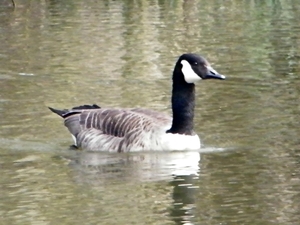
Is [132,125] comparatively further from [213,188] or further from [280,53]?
[280,53]

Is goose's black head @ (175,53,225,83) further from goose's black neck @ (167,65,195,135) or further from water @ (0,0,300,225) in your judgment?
water @ (0,0,300,225)

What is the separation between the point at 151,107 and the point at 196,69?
2.91 metres

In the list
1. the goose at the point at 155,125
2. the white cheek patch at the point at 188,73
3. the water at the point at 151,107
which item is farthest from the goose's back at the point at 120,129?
the white cheek patch at the point at 188,73

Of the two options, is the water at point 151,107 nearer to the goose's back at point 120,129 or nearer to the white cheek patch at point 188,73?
the goose's back at point 120,129

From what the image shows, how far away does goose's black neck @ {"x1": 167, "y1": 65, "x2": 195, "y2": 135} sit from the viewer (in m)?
12.7

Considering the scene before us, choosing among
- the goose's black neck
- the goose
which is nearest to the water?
the goose

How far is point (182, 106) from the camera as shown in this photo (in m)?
12.8

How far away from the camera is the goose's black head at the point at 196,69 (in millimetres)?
12656

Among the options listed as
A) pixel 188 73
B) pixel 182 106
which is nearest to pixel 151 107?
pixel 182 106

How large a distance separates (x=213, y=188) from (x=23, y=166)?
2.63 meters

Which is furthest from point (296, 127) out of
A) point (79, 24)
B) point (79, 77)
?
point (79, 24)

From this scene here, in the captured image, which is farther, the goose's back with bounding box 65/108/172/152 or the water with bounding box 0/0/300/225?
the goose's back with bounding box 65/108/172/152

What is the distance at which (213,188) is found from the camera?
34.9 feet

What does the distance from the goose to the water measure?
0.17 meters
